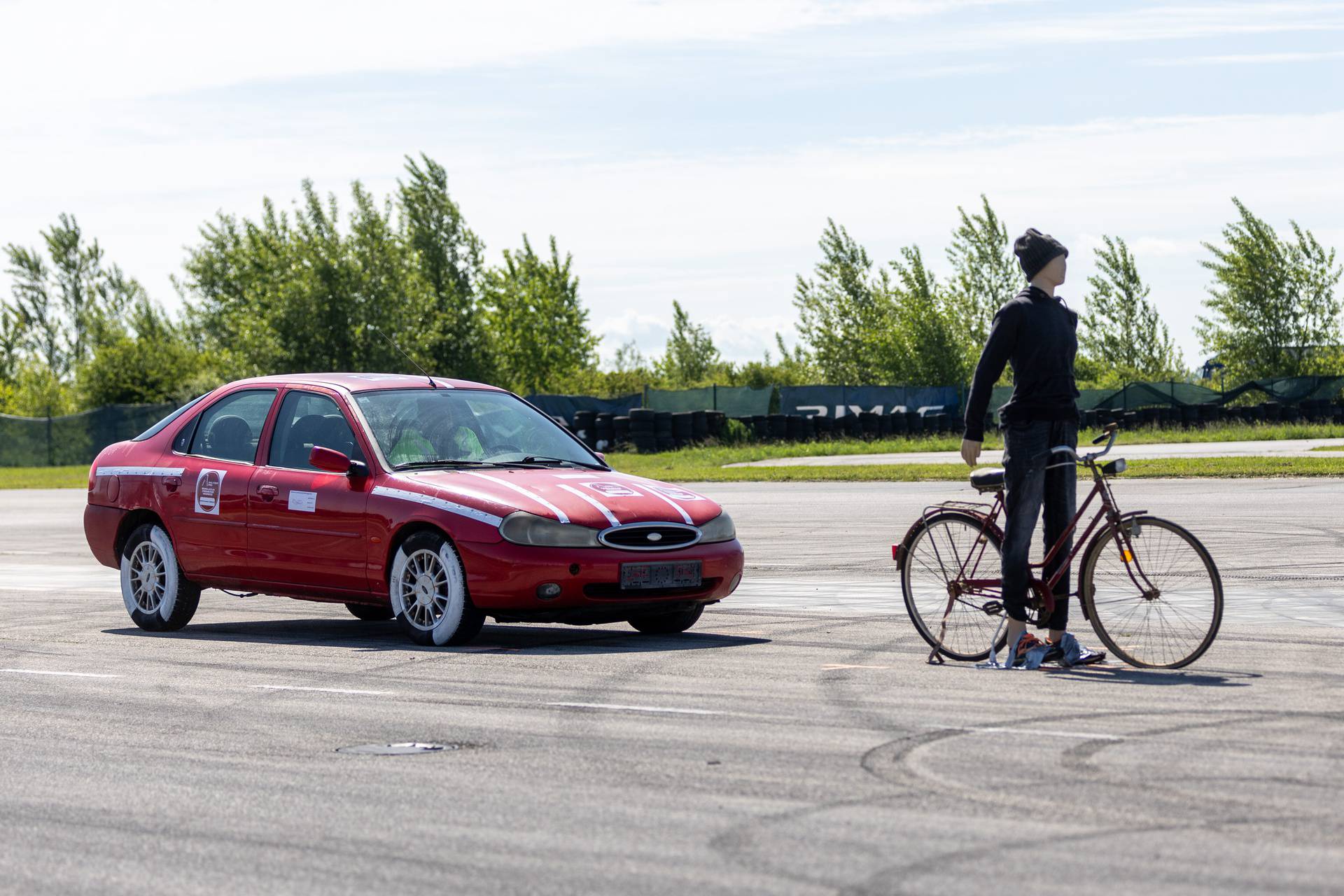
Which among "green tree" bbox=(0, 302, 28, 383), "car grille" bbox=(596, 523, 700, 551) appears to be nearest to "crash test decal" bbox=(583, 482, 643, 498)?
"car grille" bbox=(596, 523, 700, 551)

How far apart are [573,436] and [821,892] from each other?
270 inches

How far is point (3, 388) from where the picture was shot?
85.9 m

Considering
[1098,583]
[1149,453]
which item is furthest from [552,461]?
[1149,453]

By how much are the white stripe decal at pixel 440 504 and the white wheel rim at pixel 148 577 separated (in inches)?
80.5

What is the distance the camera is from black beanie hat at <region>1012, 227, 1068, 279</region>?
828 centimetres

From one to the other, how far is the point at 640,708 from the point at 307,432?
4.12 meters

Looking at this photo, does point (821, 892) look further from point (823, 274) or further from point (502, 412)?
point (823, 274)

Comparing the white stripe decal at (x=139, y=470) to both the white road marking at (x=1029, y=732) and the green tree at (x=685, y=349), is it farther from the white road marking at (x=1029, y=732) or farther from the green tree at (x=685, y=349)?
the green tree at (x=685, y=349)

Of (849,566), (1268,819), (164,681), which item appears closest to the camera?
(1268,819)

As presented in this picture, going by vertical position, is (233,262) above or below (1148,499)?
above

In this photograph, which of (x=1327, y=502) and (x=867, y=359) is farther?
(x=867, y=359)

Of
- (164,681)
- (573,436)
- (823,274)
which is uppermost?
(823,274)

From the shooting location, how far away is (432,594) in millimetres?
9727

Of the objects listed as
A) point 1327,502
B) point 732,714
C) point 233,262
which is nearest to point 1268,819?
point 732,714
